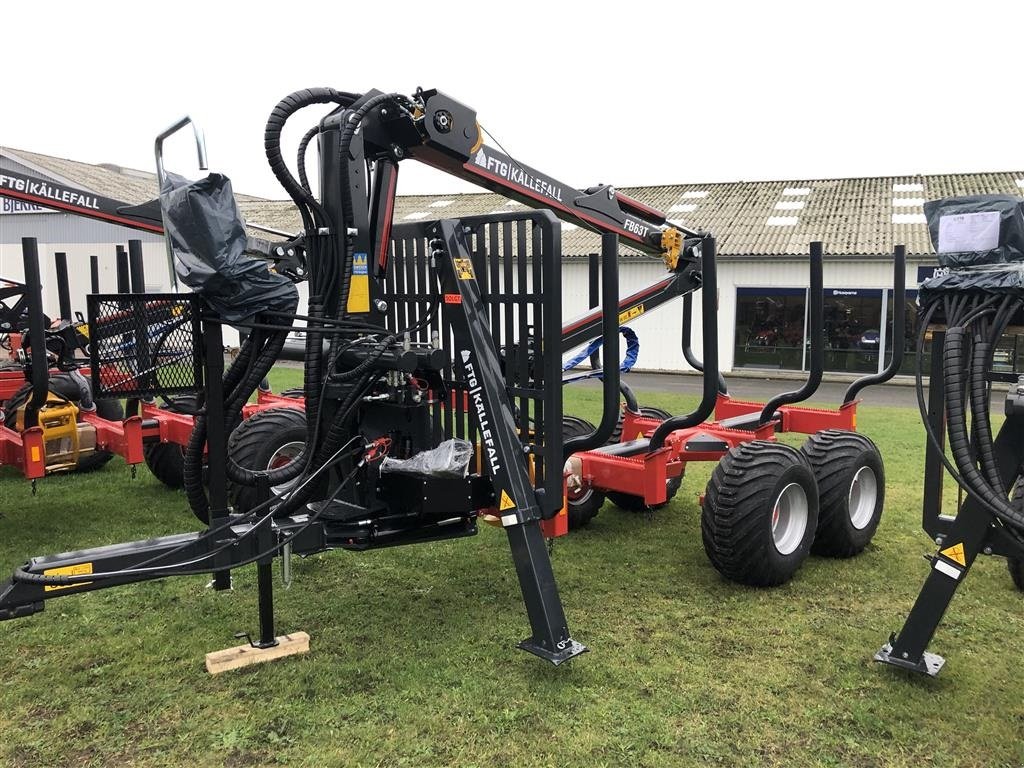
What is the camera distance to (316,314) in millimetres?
4234

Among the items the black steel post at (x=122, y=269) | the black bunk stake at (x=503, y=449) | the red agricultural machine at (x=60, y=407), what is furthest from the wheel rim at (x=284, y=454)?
the black steel post at (x=122, y=269)

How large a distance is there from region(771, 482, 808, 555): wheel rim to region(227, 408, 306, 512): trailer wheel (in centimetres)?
330

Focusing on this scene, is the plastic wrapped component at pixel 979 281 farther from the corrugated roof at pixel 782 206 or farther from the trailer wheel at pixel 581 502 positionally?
the corrugated roof at pixel 782 206

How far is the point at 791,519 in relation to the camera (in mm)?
5484

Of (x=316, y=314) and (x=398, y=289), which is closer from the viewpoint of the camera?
(x=316, y=314)

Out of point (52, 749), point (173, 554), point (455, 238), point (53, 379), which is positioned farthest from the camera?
point (53, 379)

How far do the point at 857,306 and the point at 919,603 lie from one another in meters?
17.2

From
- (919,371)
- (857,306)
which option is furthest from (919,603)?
(857,306)

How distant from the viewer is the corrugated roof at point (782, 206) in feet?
66.1

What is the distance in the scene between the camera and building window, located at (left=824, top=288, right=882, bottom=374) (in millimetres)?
19609

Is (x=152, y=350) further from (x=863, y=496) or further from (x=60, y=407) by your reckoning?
(x=863, y=496)

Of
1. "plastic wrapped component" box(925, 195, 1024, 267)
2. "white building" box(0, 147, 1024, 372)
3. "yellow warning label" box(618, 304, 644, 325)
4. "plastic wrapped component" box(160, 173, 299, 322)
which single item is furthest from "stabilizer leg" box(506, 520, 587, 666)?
"white building" box(0, 147, 1024, 372)

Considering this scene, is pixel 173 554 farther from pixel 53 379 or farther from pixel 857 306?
pixel 857 306

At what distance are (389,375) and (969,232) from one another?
9.24ft
